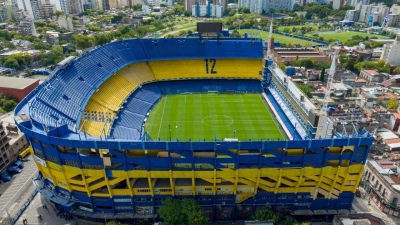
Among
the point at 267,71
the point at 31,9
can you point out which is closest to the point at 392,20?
the point at 267,71

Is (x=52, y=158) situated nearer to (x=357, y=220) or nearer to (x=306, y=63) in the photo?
(x=357, y=220)

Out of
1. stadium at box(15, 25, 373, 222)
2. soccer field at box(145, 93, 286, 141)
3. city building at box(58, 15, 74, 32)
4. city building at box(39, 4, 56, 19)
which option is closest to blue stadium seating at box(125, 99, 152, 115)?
soccer field at box(145, 93, 286, 141)

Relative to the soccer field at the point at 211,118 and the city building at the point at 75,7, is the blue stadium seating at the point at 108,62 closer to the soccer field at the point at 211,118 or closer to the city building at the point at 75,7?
the soccer field at the point at 211,118

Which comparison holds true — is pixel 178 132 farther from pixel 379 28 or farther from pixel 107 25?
pixel 379 28

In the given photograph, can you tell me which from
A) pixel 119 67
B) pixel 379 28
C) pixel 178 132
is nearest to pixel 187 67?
pixel 119 67

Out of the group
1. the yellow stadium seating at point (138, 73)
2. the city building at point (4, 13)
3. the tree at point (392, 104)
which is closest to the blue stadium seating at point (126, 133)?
the yellow stadium seating at point (138, 73)

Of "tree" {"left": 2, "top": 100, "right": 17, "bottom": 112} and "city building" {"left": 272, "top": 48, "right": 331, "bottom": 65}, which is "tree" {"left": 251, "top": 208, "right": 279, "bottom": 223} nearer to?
"tree" {"left": 2, "top": 100, "right": 17, "bottom": 112}
